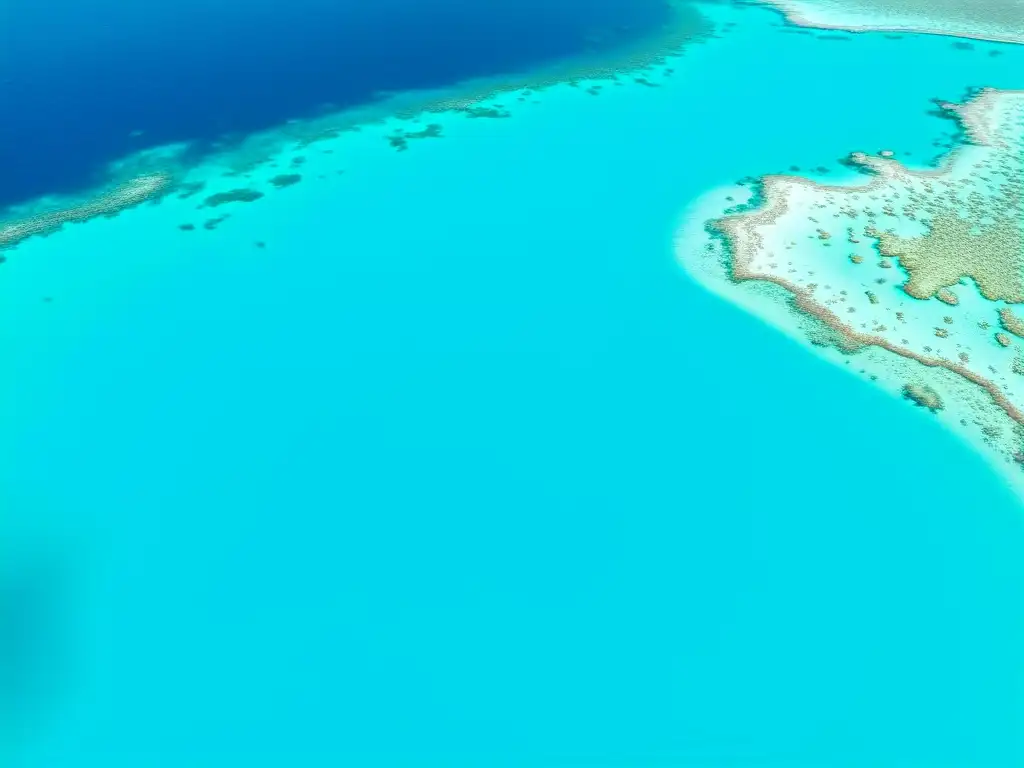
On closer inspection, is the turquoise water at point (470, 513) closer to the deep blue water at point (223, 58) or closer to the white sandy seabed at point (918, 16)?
the deep blue water at point (223, 58)

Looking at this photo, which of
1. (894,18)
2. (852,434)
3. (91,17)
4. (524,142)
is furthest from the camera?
(894,18)

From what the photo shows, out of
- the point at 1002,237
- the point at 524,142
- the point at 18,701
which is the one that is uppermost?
the point at 524,142

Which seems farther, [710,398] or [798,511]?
[710,398]

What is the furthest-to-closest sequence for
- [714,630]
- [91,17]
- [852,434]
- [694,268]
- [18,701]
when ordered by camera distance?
[91,17] → [694,268] → [852,434] → [714,630] → [18,701]

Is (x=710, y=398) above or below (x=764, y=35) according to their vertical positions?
below

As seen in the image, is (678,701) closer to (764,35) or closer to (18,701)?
(18,701)

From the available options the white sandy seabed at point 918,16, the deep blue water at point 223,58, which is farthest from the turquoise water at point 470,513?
the white sandy seabed at point 918,16

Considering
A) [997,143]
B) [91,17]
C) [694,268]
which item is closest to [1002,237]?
[997,143]

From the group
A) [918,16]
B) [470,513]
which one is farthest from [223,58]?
[918,16]
